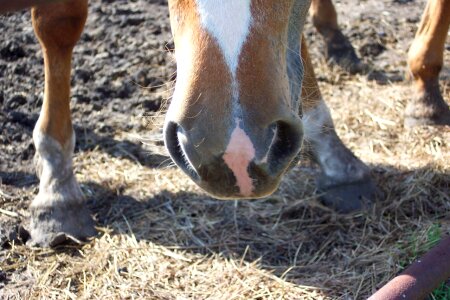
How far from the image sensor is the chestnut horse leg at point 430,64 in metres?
3.99

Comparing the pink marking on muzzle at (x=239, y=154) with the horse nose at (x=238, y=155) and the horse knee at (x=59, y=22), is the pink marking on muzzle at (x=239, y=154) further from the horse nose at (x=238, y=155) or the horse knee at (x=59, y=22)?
the horse knee at (x=59, y=22)

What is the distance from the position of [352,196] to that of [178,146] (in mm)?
1492

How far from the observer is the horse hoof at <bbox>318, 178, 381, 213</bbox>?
11.4 ft

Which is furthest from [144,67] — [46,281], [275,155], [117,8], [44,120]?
[275,155]

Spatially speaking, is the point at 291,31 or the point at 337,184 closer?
the point at 291,31

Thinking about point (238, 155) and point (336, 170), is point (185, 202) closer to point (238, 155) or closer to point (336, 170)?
point (336, 170)

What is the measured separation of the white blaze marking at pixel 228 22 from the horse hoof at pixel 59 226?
5.12 feet

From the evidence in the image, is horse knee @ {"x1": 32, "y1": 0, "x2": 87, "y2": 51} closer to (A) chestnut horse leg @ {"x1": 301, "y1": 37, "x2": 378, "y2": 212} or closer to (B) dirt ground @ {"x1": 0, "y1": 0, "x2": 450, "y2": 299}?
(B) dirt ground @ {"x1": 0, "y1": 0, "x2": 450, "y2": 299}

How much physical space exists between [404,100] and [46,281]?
Answer: 2.47 m

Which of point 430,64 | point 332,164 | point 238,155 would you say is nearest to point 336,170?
point 332,164

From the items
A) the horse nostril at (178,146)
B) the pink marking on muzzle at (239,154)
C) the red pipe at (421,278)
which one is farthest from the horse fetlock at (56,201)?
the red pipe at (421,278)

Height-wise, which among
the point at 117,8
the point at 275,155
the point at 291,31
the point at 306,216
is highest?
the point at 291,31

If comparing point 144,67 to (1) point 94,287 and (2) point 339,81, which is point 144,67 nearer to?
(2) point 339,81

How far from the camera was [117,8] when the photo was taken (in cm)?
539
